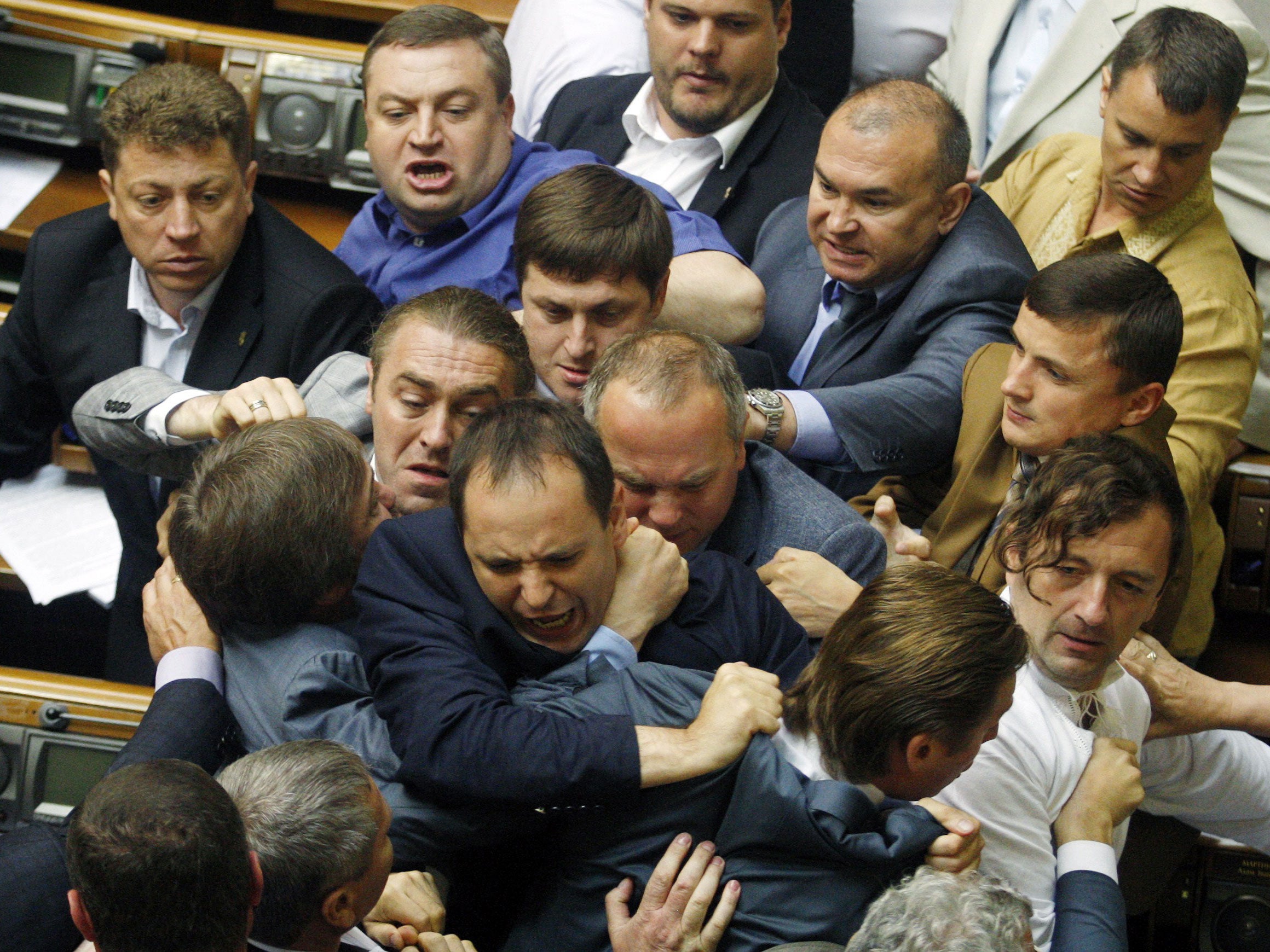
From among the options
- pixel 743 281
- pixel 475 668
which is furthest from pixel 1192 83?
pixel 475 668

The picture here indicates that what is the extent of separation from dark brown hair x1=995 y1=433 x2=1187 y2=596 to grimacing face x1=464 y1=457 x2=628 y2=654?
537mm

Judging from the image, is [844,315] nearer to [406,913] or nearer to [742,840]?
[742,840]

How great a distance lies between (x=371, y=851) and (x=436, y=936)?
0.54 ft

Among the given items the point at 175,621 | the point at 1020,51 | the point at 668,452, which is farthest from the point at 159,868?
the point at 1020,51

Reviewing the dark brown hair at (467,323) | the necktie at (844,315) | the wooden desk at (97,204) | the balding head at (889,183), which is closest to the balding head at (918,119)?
the balding head at (889,183)

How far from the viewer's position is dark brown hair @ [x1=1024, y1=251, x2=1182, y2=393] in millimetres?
1870

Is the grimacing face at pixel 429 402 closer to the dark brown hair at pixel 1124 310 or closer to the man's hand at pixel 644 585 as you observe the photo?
the man's hand at pixel 644 585

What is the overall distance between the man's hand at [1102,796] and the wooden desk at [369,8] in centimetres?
208

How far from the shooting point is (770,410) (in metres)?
2.03

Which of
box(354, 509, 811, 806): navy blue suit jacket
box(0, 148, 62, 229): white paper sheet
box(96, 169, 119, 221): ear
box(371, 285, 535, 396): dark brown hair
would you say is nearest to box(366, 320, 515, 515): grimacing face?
box(371, 285, 535, 396): dark brown hair

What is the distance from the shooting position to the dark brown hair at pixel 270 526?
1562 mm

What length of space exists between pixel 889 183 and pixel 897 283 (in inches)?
6.4

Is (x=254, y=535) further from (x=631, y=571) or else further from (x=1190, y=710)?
(x=1190, y=710)

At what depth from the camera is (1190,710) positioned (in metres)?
1.90
